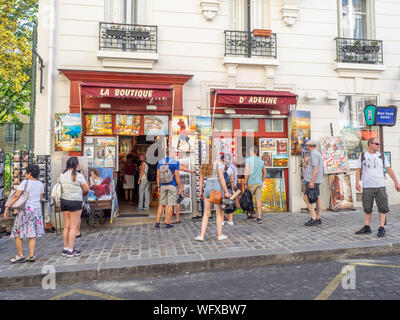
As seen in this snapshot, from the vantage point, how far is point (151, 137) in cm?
873

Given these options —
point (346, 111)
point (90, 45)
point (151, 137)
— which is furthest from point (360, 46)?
point (90, 45)

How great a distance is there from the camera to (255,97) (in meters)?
8.09

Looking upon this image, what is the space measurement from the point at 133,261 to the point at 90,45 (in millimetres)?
5717

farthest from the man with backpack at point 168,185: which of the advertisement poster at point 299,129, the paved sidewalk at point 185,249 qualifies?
the advertisement poster at point 299,129

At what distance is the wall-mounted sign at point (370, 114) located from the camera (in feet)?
29.0

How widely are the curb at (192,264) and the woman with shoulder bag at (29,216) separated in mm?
548

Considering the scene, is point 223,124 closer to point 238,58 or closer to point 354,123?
point 238,58

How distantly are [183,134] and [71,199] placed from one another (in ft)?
12.4

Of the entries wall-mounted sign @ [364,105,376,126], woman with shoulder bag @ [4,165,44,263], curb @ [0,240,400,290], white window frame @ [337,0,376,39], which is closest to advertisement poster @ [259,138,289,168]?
wall-mounted sign @ [364,105,376,126]

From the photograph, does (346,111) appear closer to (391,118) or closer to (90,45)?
(391,118)

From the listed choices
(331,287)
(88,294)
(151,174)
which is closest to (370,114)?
(151,174)

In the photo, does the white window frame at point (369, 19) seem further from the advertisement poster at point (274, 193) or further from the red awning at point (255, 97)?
the advertisement poster at point (274, 193)

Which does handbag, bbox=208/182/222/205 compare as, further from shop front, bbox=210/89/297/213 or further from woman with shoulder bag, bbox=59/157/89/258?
shop front, bbox=210/89/297/213

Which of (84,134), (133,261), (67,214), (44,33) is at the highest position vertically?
(44,33)
